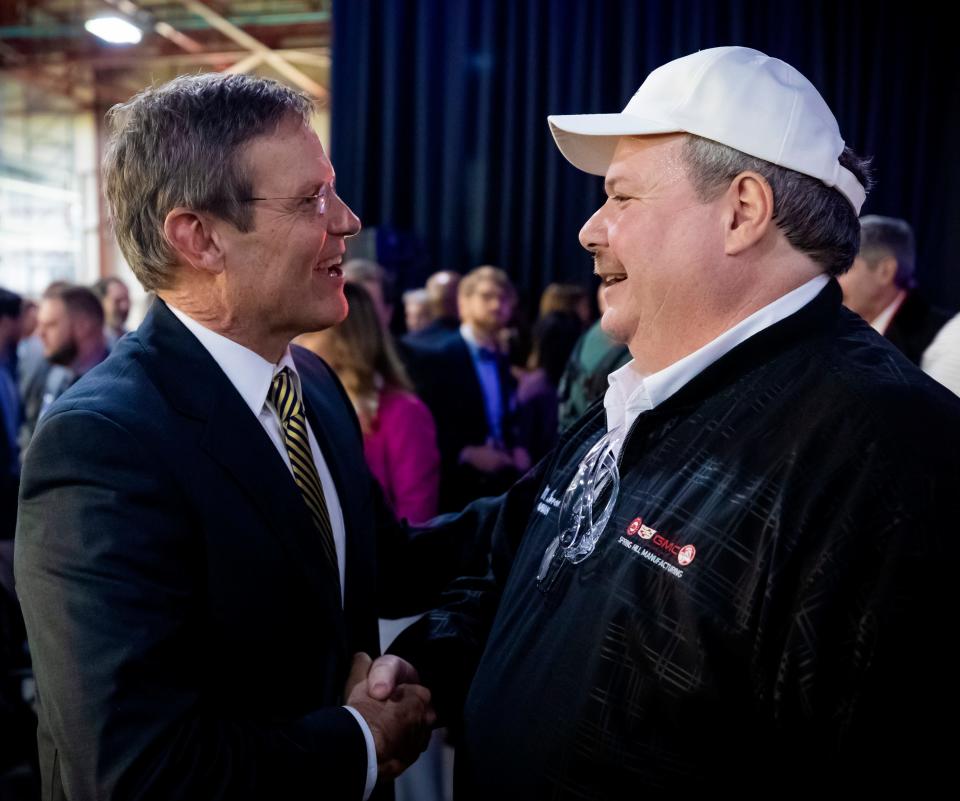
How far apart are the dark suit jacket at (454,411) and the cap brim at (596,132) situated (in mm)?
2457

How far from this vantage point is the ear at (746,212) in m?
1.19

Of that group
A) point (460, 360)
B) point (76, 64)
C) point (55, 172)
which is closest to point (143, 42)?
point (76, 64)

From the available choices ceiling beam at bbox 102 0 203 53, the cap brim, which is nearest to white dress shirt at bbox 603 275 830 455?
the cap brim

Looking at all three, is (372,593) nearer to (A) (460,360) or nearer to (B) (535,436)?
(A) (460,360)

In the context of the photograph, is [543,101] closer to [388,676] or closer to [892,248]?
[892,248]

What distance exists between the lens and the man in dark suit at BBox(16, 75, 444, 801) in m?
1.11

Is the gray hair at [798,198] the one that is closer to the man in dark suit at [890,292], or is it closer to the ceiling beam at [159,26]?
the man in dark suit at [890,292]

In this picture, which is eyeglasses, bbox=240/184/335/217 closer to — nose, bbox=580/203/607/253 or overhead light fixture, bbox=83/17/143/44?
nose, bbox=580/203/607/253

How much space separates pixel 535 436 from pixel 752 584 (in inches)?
139

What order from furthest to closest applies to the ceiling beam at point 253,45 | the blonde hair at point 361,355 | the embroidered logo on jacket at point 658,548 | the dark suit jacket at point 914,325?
the ceiling beam at point 253,45 → the dark suit jacket at point 914,325 → the blonde hair at point 361,355 → the embroidered logo on jacket at point 658,548

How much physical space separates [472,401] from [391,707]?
108 inches

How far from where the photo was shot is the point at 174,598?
1.15m

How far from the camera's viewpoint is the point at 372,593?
157 centimetres

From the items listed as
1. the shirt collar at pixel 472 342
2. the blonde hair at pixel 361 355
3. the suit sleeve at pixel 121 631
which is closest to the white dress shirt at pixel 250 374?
the suit sleeve at pixel 121 631
